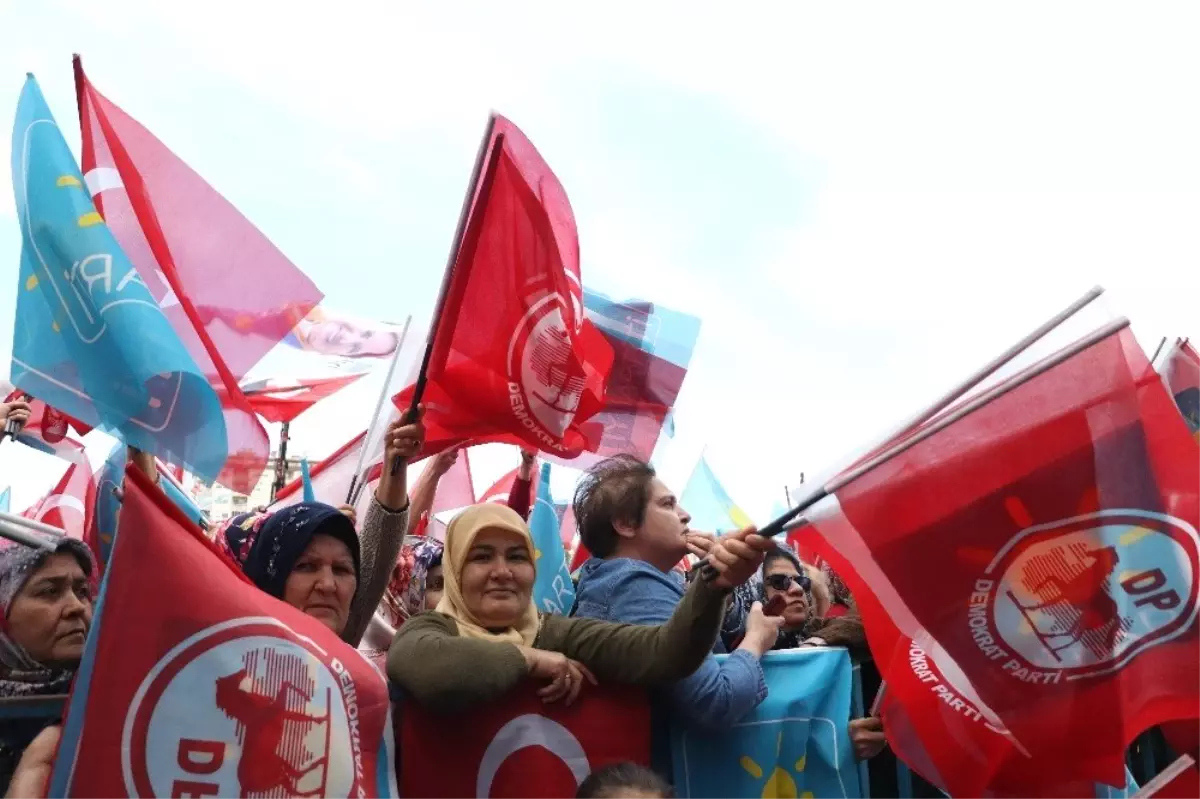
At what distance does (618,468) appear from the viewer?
3.65 meters

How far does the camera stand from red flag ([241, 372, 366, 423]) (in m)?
5.84

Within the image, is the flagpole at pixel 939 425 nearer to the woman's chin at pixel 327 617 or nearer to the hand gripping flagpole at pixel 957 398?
the hand gripping flagpole at pixel 957 398

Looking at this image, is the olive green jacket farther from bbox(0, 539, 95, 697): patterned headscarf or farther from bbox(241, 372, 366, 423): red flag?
bbox(241, 372, 366, 423): red flag

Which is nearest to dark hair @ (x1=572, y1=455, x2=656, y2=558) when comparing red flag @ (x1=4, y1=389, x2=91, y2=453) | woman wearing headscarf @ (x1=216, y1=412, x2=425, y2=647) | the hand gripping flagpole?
woman wearing headscarf @ (x1=216, y1=412, x2=425, y2=647)

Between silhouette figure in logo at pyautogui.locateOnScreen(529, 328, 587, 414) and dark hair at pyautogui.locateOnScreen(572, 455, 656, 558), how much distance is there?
0.34 meters

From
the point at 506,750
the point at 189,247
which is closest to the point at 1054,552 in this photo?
the point at 506,750

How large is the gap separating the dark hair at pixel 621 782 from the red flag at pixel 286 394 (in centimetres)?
362

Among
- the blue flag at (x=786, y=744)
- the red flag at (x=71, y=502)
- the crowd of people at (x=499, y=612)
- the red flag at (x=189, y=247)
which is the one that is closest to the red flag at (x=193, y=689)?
the crowd of people at (x=499, y=612)

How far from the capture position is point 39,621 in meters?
2.96

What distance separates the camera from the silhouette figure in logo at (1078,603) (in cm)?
271

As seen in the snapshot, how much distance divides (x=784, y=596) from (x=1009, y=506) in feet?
6.34

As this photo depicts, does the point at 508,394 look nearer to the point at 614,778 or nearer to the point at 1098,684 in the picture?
the point at 614,778

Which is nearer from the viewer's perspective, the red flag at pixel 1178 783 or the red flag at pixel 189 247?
the red flag at pixel 1178 783

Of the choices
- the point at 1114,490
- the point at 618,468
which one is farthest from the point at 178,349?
the point at 1114,490
